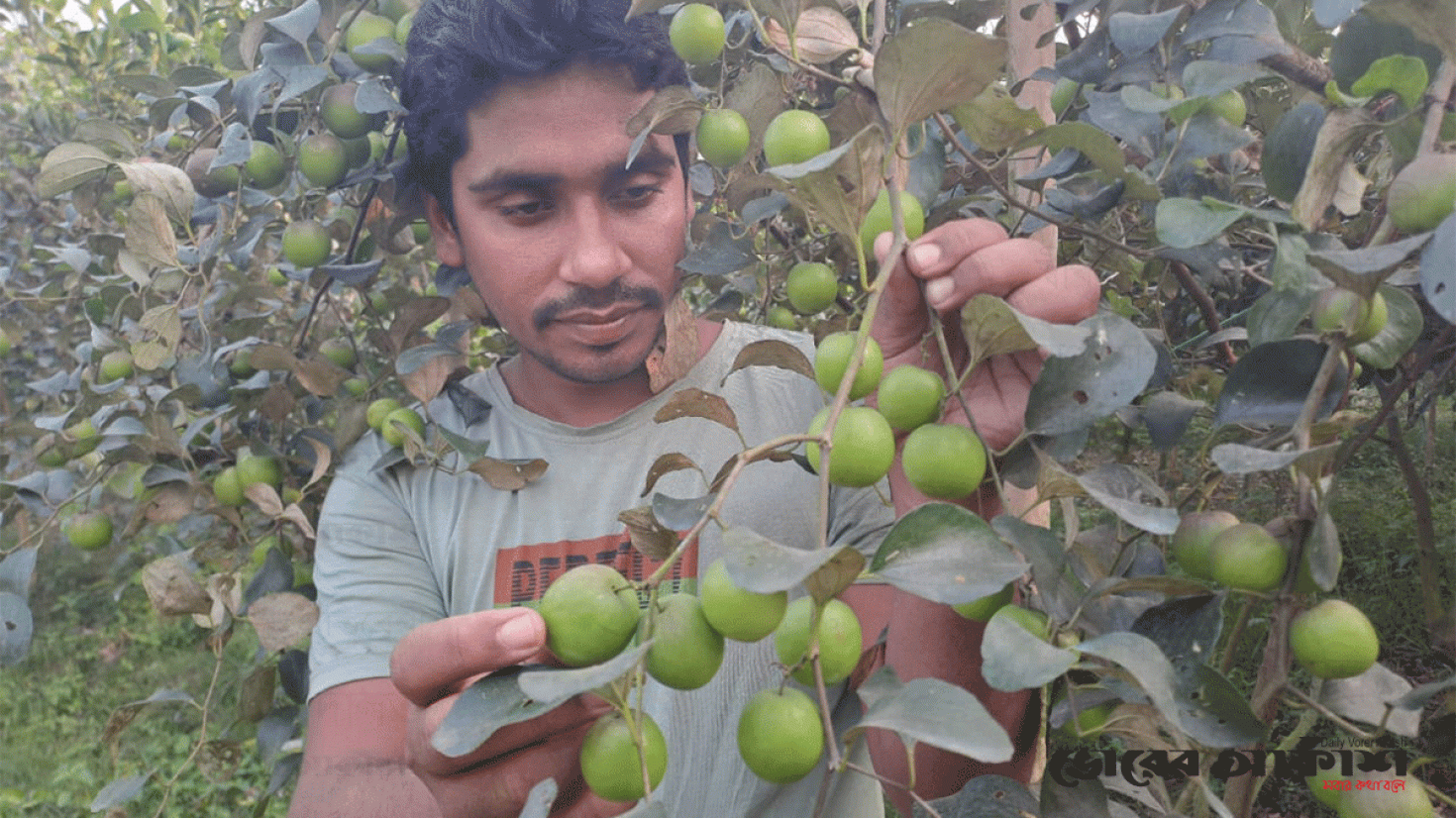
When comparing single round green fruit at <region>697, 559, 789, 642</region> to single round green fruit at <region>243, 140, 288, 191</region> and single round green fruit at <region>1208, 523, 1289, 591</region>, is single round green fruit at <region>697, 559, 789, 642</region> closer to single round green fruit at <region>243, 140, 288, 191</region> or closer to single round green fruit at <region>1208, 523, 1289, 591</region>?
single round green fruit at <region>1208, 523, 1289, 591</region>

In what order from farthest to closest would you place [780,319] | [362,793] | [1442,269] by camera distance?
[780,319] < [362,793] < [1442,269]

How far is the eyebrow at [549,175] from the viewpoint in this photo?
1207mm

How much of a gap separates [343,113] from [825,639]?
1110 mm

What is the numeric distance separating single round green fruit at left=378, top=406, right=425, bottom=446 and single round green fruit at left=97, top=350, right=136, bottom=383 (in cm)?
61

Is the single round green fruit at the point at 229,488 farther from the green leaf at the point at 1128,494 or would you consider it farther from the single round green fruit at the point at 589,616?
the green leaf at the point at 1128,494

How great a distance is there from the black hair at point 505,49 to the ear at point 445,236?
0.53ft

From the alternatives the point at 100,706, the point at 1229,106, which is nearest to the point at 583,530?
the point at 1229,106

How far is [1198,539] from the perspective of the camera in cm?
70

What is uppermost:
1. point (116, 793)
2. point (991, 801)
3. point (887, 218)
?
point (887, 218)

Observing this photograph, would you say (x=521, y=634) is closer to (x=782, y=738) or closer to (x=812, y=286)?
(x=782, y=738)

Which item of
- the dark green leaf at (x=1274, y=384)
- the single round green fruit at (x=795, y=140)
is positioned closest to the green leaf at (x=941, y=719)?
the dark green leaf at (x=1274, y=384)

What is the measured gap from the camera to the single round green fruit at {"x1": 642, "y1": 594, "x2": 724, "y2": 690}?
58 centimetres

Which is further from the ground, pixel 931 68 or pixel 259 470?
pixel 931 68

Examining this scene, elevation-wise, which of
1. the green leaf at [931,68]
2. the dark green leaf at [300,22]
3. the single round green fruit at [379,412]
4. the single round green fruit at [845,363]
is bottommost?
the single round green fruit at [379,412]
